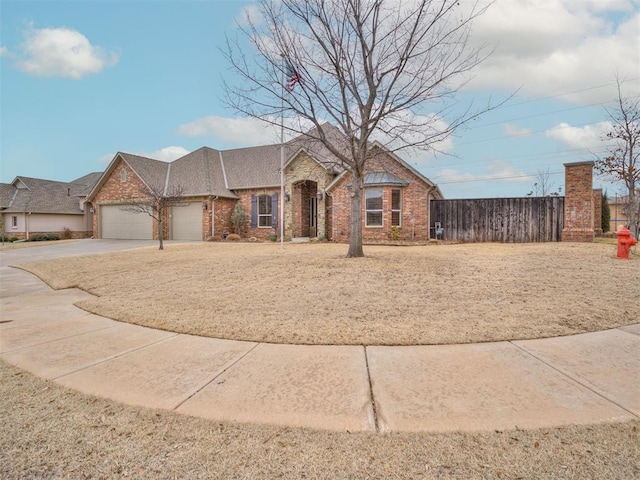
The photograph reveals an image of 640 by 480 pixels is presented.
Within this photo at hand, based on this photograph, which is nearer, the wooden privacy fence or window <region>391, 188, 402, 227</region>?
the wooden privacy fence

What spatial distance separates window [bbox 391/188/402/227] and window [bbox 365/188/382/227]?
2.18 feet

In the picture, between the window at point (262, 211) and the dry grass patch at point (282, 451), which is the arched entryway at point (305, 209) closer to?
the window at point (262, 211)

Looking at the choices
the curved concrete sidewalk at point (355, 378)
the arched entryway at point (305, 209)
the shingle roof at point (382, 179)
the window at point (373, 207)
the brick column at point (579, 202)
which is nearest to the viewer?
the curved concrete sidewalk at point (355, 378)

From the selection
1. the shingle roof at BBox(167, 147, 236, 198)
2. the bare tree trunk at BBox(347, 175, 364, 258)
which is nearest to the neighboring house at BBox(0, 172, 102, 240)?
the shingle roof at BBox(167, 147, 236, 198)

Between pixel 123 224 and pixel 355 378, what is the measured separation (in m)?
27.0

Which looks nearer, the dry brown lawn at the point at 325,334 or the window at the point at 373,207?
the dry brown lawn at the point at 325,334

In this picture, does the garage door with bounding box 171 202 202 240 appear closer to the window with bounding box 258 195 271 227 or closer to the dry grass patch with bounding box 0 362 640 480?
the window with bounding box 258 195 271 227

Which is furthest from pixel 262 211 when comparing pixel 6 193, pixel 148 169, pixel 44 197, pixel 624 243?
pixel 6 193

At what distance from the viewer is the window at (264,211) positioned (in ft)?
72.6

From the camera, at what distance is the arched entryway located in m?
21.3

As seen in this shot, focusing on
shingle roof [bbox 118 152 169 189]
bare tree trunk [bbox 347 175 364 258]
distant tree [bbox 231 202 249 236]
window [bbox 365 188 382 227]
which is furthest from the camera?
shingle roof [bbox 118 152 169 189]

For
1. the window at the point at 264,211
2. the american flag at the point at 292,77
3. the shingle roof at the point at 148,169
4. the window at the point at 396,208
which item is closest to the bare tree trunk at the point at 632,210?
the window at the point at 396,208

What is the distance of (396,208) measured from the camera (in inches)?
693

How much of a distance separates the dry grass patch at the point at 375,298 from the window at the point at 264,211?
41.5ft
